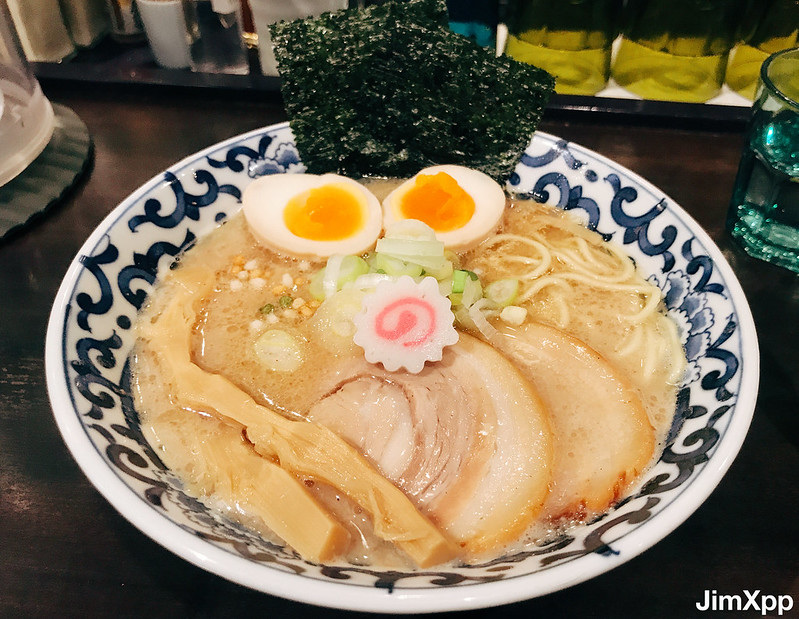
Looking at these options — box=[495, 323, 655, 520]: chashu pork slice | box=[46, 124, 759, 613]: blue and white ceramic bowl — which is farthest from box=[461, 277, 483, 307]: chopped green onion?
box=[46, 124, 759, 613]: blue and white ceramic bowl

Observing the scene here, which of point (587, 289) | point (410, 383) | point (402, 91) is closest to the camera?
point (410, 383)

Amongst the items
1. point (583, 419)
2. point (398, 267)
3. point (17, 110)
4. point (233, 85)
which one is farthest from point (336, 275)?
point (17, 110)

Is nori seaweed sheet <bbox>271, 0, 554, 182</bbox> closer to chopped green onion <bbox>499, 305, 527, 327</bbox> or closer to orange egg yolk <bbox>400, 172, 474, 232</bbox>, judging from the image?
orange egg yolk <bbox>400, 172, 474, 232</bbox>

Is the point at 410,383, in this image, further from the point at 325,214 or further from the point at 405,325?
the point at 325,214

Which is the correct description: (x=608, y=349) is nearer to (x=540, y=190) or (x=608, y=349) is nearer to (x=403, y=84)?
(x=540, y=190)

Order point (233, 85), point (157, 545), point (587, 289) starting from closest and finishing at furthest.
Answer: point (157, 545), point (587, 289), point (233, 85)

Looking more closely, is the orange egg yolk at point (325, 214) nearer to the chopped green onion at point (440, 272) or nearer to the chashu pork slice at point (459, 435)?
the chopped green onion at point (440, 272)
